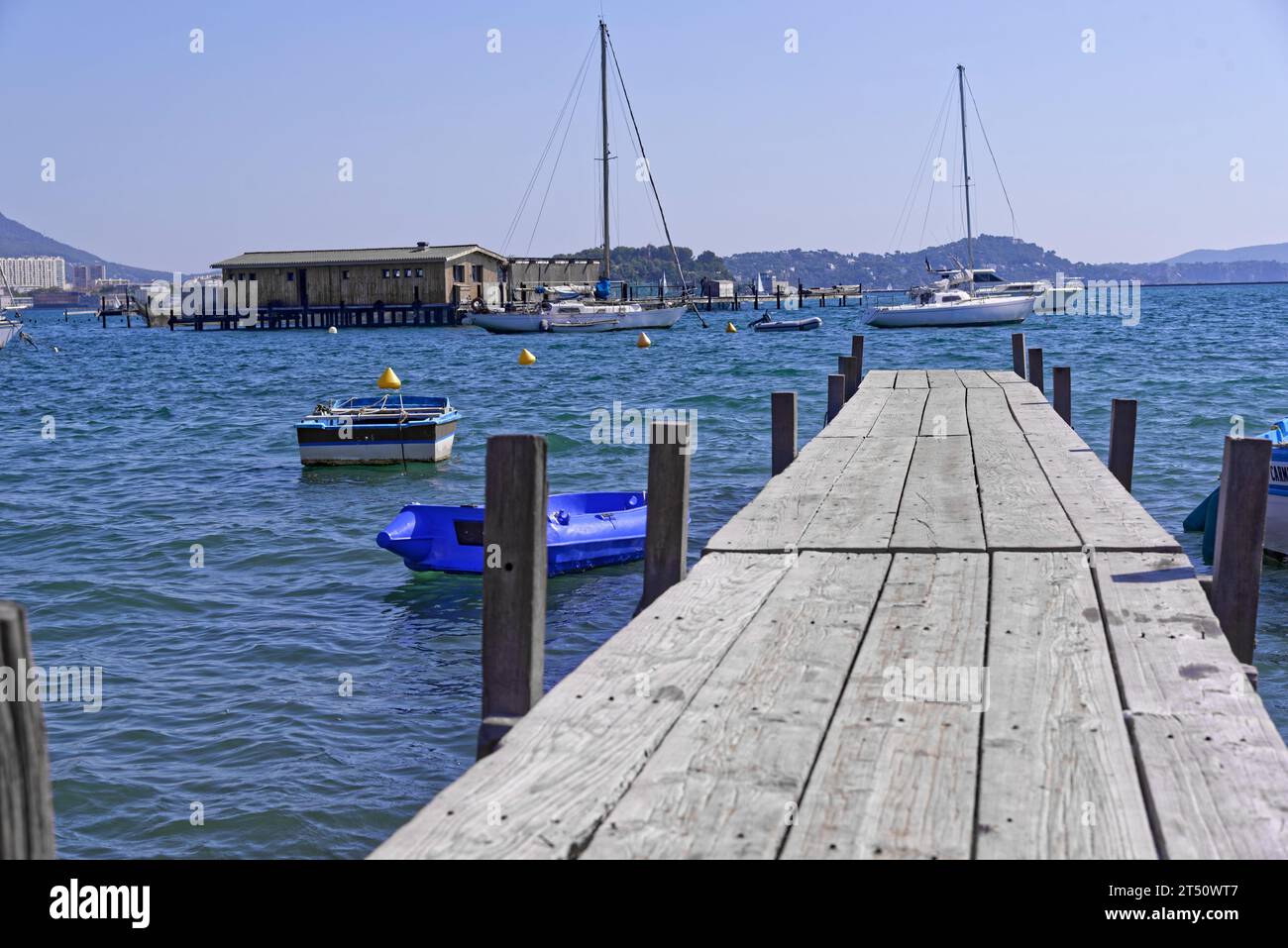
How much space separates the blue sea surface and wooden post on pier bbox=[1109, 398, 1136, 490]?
1475 mm

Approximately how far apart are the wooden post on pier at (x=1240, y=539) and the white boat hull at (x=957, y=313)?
6894 centimetres

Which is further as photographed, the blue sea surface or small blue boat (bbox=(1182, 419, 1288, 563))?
small blue boat (bbox=(1182, 419, 1288, 563))

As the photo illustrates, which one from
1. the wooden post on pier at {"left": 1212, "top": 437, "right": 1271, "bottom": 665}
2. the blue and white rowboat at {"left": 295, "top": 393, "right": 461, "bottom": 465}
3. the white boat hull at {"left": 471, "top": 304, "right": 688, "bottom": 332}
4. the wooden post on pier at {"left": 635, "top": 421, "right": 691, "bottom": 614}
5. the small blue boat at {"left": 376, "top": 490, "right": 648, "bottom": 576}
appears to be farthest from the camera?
the white boat hull at {"left": 471, "top": 304, "right": 688, "bottom": 332}

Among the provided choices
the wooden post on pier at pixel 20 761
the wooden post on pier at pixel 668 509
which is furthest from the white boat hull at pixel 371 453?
the wooden post on pier at pixel 20 761

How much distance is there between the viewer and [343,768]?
7.91 meters

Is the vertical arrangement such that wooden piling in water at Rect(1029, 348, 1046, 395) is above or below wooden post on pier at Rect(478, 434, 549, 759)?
above

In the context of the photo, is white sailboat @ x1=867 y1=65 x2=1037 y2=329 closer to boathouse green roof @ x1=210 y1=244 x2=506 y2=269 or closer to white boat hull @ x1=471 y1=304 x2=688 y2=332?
white boat hull @ x1=471 y1=304 x2=688 y2=332

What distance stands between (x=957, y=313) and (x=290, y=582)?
6505cm

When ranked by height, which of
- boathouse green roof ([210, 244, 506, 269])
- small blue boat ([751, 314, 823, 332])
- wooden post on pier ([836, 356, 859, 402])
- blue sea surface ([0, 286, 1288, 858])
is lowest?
blue sea surface ([0, 286, 1288, 858])

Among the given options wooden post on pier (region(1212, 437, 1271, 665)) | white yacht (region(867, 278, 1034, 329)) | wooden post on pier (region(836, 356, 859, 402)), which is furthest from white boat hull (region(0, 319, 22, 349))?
wooden post on pier (region(1212, 437, 1271, 665))

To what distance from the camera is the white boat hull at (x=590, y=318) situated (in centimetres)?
7594

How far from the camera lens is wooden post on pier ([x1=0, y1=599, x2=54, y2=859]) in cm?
247
